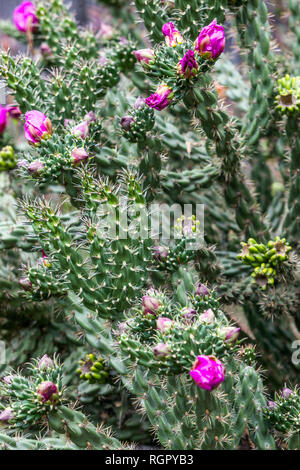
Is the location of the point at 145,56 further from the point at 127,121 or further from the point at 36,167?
the point at 36,167

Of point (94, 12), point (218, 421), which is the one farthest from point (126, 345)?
point (94, 12)

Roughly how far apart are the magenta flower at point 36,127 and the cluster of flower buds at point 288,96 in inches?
38.8

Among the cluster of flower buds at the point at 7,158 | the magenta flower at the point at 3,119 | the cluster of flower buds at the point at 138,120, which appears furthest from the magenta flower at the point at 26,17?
the cluster of flower buds at the point at 138,120

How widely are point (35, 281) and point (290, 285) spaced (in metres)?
1.08

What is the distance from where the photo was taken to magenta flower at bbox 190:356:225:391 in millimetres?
1362

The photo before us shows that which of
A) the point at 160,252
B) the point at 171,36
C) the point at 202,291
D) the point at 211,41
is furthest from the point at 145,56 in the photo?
the point at 202,291

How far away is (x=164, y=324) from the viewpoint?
1476mm

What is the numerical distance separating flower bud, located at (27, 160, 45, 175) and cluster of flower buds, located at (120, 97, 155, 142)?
14.2 inches

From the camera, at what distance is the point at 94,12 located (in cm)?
500

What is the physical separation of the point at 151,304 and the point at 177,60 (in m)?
0.76

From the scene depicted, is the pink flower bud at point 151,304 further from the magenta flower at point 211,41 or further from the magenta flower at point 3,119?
the magenta flower at point 3,119

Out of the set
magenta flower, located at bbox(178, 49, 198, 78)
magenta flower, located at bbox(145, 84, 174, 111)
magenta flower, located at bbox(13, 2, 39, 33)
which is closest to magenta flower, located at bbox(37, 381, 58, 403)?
magenta flower, located at bbox(145, 84, 174, 111)

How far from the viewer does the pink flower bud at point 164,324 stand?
147 cm
